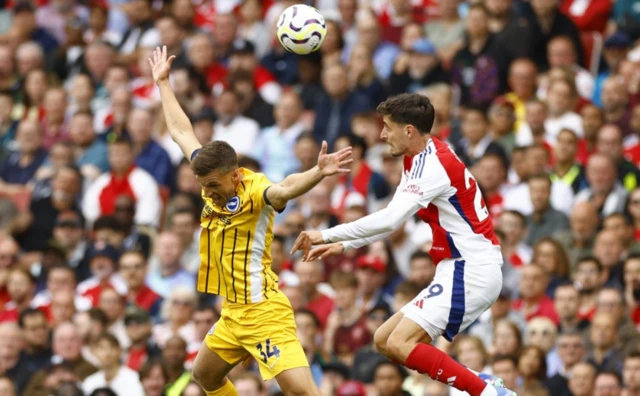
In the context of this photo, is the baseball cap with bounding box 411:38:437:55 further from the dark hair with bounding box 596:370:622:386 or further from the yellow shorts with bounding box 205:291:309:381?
the yellow shorts with bounding box 205:291:309:381

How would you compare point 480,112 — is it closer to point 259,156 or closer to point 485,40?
point 485,40

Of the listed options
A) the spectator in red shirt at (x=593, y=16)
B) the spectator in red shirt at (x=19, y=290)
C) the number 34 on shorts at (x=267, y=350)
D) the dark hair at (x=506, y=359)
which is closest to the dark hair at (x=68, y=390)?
the spectator in red shirt at (x=19, y=290)

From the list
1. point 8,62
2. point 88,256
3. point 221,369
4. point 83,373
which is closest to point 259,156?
point 88,256

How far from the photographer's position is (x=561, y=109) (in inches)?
654

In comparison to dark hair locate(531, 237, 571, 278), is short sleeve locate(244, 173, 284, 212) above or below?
above

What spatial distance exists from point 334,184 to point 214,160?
21.0 feet

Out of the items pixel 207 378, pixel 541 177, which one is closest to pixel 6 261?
pixel 541 177

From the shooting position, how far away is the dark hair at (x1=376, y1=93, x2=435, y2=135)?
11.0 m

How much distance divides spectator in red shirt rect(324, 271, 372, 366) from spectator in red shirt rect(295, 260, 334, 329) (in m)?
0.25

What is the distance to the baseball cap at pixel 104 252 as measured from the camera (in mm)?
17172

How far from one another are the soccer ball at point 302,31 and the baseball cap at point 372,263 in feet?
13.1

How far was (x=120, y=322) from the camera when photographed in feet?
53.7

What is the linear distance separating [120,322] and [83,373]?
1039 mm

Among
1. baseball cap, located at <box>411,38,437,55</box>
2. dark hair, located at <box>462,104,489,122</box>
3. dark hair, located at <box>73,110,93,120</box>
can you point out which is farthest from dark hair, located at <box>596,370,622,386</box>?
dark hair, located at <box>73,110,93,120</box>
